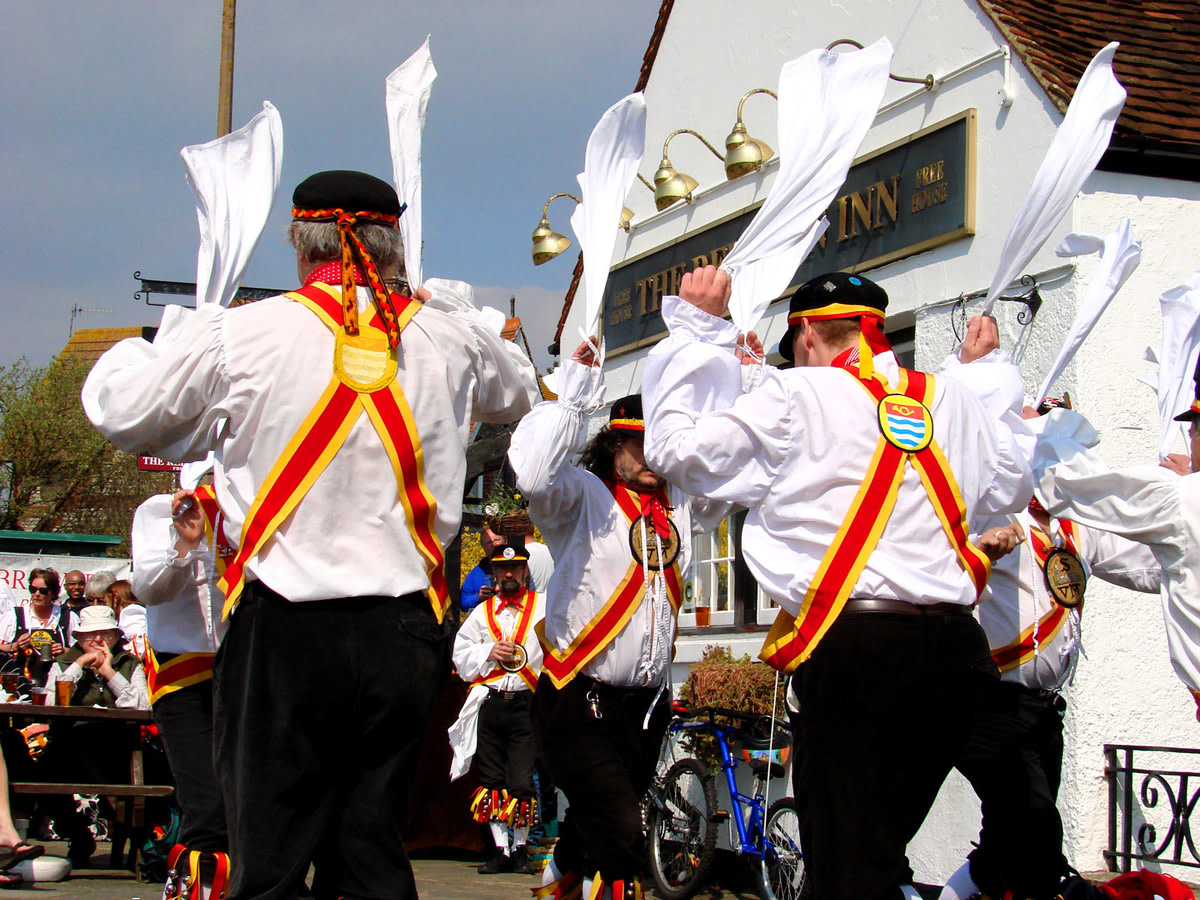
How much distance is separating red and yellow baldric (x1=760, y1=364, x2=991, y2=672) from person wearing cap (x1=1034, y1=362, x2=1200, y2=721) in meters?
0.56

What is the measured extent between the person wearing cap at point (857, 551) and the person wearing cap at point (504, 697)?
20.7 feet

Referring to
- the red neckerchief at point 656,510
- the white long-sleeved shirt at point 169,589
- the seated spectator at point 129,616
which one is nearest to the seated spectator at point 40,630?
the seated spectator at point 129,616

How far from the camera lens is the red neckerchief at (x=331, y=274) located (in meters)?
3.01

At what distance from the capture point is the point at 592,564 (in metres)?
4.96

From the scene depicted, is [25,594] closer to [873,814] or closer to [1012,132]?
[1012,132]

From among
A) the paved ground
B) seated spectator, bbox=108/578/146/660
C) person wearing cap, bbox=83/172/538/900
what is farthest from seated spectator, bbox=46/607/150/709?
person wearing cap, bbox=83/172/538/900

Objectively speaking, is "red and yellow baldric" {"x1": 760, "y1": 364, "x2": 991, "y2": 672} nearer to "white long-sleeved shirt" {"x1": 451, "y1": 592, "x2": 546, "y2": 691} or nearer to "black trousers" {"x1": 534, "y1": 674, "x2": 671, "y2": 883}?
"black trousers" {"x1": 534, "y1": 674, "x2": 671, "y2": 883}

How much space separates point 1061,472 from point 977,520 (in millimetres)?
278

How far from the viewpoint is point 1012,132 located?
718 centimetres

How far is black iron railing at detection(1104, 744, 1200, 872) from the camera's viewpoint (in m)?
6.20

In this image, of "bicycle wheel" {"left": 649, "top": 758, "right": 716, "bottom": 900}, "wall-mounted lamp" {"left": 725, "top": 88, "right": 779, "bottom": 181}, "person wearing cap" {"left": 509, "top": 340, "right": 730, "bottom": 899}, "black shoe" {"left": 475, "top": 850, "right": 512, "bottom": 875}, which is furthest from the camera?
"black shoe" {"left": 475, "top": 850, "right": 512, "bottom": 875}

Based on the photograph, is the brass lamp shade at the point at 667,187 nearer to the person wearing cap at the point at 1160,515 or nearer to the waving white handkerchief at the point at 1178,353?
the waving white handkerchief at the point at 1178,353

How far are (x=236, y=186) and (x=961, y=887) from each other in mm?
3414

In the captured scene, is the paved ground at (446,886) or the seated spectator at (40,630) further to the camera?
the seated spectator at (40,630)
